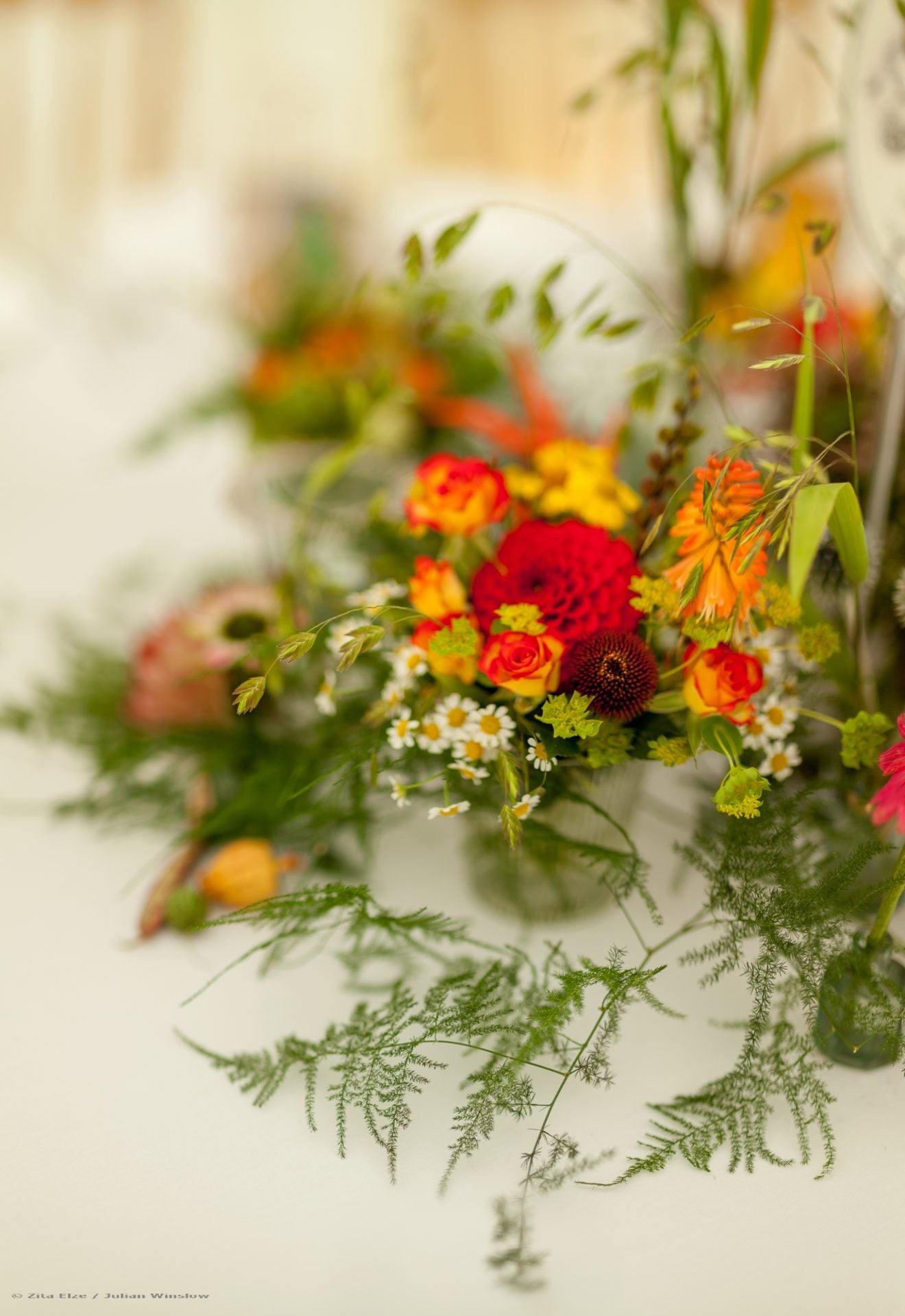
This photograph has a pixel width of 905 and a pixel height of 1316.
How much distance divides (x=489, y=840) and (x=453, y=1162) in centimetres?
18

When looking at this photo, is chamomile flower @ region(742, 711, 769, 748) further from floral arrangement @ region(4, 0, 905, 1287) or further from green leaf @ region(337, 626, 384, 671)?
green leaf @ region(337, 626, 384, 671)

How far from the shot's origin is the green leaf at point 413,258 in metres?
0.55

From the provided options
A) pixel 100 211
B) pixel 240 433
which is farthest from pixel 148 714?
pixel 100 211

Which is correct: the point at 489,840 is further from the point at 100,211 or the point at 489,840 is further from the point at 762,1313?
the point at 100,211

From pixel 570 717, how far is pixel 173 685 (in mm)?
347

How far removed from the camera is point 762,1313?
45 cm

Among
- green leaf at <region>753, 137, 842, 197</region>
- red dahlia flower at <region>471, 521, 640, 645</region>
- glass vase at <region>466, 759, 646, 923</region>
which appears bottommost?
glass vase at <region>466, 759, 646, 923</region>

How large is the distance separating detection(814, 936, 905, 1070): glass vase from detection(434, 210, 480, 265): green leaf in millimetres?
413

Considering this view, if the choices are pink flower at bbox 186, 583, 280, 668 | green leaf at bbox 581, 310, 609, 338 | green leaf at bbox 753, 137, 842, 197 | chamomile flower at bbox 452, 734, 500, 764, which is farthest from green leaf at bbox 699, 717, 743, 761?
green leaf at bbox 753, 137, 842, 197

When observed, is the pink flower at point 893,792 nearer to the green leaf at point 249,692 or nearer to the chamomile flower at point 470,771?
the chamomile flower at point 470,771

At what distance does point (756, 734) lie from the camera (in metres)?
0.52

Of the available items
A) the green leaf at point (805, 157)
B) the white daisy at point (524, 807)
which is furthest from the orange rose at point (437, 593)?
the green leaf at point (805, 157)

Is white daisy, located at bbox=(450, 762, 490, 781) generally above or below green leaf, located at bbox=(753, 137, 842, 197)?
below

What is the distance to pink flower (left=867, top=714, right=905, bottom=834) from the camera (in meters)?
0.44
